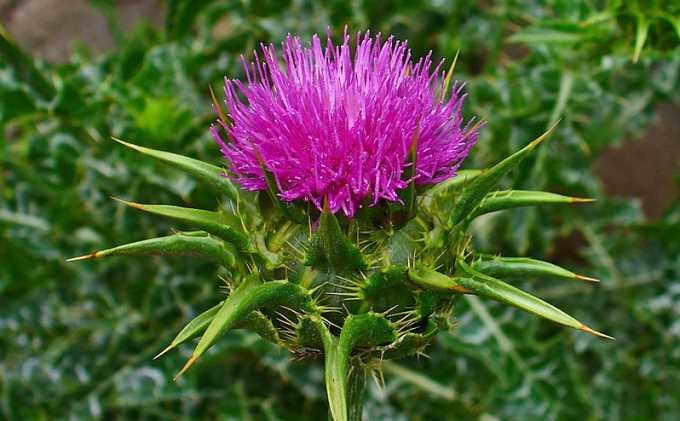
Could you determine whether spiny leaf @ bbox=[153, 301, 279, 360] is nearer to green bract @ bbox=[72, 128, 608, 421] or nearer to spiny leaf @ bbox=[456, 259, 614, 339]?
green bract @ bbox=[72, 128, 608, 421]

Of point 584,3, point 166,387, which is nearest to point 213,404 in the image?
point 166,387

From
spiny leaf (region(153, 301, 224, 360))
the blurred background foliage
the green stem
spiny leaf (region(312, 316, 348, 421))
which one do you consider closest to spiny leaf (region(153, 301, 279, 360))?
spiny leaf (region(153, 301, 224, 360))

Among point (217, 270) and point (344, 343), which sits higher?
point (344, 343)

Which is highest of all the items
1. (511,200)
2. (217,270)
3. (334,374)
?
(511,200)

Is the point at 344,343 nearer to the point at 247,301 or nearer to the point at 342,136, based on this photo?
the point at 247,301

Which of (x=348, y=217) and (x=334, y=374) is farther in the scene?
(x=348, y=217)

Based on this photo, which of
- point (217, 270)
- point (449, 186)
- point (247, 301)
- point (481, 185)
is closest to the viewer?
point (247, 301)

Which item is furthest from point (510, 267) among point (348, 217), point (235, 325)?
point (235, 325)
